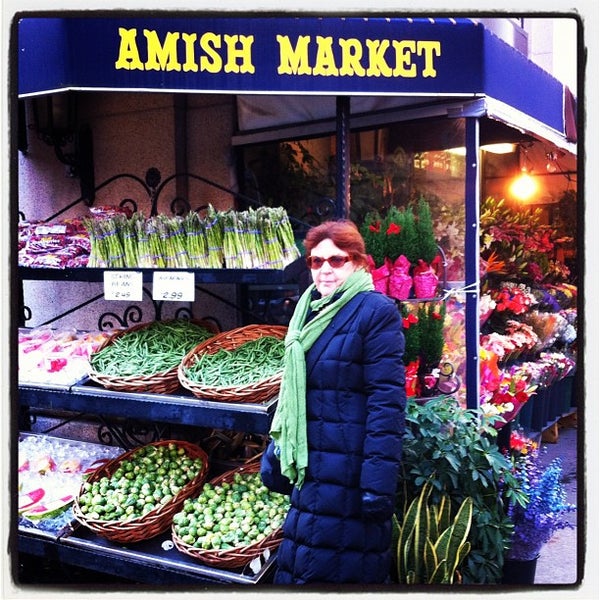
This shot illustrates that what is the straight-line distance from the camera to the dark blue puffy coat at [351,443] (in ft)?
8.87

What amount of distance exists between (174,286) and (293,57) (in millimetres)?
1452

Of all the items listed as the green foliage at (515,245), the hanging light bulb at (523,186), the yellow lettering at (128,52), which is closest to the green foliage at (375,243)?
the yellow lettering at (128,52)

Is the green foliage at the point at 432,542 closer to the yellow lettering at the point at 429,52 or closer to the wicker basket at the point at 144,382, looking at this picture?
the wicker basket at the point at 144,382

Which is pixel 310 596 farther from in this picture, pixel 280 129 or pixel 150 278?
pixel 280 129

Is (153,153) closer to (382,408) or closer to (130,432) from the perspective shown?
(130,432)

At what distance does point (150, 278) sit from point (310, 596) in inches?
81.3

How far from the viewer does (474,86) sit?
353 cm

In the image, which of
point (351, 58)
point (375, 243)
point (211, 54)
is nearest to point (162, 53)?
point (211, 54)

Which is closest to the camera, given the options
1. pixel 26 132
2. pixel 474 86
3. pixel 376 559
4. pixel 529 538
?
pixel 376 559

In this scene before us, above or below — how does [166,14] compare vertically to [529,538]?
above

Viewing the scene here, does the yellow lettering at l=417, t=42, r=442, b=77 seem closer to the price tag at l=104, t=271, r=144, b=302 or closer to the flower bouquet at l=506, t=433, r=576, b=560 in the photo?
the price tag at l=104, t=271, r=144, b=302

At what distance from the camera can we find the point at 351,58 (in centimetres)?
330

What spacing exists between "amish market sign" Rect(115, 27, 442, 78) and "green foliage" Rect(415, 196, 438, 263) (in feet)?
3.28

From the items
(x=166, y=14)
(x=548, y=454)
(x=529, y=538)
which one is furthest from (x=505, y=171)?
(x=166, y=14)
